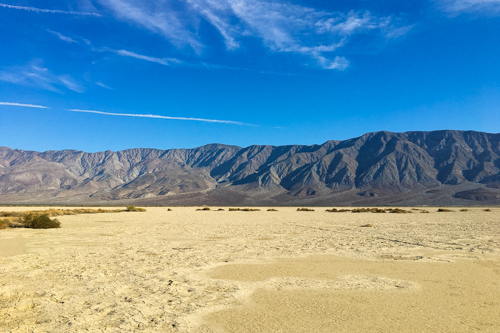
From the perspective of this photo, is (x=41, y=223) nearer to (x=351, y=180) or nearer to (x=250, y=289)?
(x=250, y=289)

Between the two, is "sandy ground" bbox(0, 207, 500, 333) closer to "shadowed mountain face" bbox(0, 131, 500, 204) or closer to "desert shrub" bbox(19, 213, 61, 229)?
"desert shrub" bbox(19, 213, 61, 229)

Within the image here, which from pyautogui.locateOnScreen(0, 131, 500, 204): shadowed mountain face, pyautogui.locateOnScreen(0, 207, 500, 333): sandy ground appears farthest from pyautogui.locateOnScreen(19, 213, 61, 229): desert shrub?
pyautogui.locateOnScreen(0, 131, 500, 204): shadowed mountain face

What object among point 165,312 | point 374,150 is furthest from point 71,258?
point 374,150

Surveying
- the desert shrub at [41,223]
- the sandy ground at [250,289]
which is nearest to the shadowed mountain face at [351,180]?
the desert shrub at [41,223]

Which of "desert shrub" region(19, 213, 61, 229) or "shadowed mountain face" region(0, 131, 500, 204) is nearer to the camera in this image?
"desert shrub" region(19, 213, 61, 229)

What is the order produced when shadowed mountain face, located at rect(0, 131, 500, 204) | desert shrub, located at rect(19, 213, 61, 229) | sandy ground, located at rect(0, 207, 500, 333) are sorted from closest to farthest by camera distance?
sandy ground, located at rect(0, 207, 500, 333) < desert shrub, located at rect(19, 213, 61, 229) < shadowed mountain face, located at rect(0, 131, 500, 204)

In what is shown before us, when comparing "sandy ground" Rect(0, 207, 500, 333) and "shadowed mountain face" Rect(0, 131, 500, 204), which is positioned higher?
"shadowed mountain face" Rect(0, 131, 500, 204)

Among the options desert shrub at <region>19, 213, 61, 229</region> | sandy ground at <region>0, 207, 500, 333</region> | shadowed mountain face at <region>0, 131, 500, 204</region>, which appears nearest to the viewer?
sandy ground at <region>0, 207, 500, 333</region>

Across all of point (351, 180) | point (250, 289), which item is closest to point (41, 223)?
point (250, 289)

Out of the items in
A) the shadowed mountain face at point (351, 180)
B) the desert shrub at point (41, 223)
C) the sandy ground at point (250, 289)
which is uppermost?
the shadowed mountain face at point (351, 180)

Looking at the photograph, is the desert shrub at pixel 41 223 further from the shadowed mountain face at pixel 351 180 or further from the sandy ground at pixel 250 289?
the shadowed mountain face at pixel 351 180

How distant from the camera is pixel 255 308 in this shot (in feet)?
18.8

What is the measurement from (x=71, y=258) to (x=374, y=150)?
166702 mm

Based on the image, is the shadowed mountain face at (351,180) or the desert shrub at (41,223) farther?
the shadowed mountain face at (351,180)
